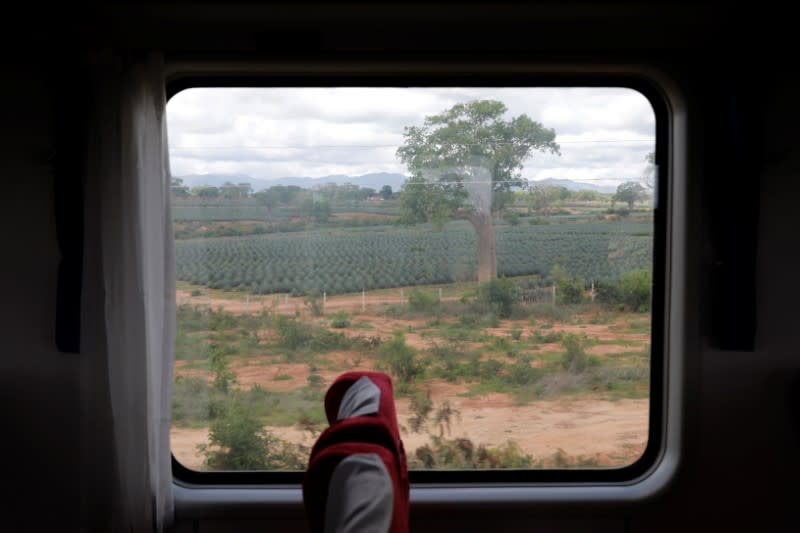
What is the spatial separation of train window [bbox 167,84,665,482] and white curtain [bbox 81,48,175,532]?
0.96ft

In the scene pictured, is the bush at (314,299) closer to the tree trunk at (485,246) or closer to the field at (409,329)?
the field at (409,329)

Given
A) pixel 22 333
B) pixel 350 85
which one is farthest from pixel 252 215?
pixel 22 333

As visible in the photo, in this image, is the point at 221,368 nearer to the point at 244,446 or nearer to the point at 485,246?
the point at 244,446

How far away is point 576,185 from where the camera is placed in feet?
9.16

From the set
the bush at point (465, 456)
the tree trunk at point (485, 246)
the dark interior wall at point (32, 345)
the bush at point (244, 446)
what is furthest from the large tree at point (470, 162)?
the dark interior wall at point (32, 345)

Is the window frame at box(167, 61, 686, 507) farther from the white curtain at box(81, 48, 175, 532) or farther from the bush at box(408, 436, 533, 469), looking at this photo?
the white curtain at box(81, 48, 175, 532)

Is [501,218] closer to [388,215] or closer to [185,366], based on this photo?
[388,215]

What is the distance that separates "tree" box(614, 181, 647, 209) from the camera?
278 cm

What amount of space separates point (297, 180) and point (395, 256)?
20.6 inches

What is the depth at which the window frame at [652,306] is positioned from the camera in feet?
8.63

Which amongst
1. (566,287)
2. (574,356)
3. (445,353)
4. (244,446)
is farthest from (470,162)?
(244,446)

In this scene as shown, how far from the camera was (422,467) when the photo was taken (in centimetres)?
278

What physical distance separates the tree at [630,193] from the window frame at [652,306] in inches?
2.8

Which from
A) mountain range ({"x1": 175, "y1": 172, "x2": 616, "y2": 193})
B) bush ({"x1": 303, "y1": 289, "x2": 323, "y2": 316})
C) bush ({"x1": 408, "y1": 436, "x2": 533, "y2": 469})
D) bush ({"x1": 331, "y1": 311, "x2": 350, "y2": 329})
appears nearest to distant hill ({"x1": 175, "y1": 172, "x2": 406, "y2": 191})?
mountain range ({"x1": 175, "y1": 172, "x2": 616, "y2": 193})
